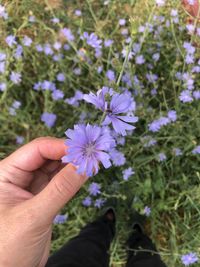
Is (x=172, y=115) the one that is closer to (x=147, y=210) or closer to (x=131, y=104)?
(x=131, y=104)

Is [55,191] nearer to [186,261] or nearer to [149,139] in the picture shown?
[149,139]

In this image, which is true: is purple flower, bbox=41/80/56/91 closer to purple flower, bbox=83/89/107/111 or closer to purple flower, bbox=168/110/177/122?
purple flower, bbox=168/110/177/122

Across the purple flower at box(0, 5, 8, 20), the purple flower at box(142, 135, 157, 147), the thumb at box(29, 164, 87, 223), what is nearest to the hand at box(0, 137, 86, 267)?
the thumb at box(29, 164, 87, 223)

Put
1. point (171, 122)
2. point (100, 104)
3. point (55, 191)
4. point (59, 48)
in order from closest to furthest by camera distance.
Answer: point (100, 104)
point (55, 191)
point (171, 122)
point (59, 48)

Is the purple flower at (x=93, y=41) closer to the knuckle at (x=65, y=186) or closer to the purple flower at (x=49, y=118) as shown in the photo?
the purple flower at (x=49, y=118)

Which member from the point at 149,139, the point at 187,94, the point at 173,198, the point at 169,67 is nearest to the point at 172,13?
the point at 169,67

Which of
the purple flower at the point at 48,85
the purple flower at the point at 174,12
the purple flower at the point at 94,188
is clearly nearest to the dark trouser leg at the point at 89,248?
the purple flower at the point at 94,188
